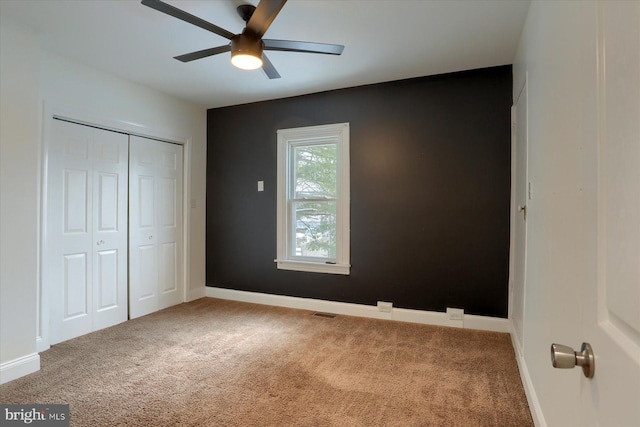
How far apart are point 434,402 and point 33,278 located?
290 centimetres

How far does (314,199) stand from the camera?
12.8ft

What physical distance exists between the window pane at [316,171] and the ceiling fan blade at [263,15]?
73.0 inches

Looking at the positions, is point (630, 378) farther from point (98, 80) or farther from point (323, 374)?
point (98, 80)

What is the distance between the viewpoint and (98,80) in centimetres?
319

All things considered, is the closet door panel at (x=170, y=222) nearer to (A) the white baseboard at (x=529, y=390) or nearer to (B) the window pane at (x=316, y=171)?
(B) the window pane at (x=316, y=171)

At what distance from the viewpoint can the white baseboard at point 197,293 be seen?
14.0 feet

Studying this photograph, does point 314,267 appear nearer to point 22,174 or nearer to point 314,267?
point 314,267

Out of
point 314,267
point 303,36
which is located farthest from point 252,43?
point 314,267

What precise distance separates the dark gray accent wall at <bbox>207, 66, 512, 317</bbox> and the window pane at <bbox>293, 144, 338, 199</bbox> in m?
0.27

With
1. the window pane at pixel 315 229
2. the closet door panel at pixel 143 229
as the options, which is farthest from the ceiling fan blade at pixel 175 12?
the window pane at pixel 315 229

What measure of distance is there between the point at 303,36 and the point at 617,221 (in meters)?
2.59

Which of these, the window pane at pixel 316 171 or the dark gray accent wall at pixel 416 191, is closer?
the dark gray accent wall at pixel 416 191

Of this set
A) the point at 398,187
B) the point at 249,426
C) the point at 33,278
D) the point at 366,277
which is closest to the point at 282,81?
the point at 398,187

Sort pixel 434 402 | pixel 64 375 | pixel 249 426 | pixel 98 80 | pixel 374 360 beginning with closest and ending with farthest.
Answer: pixel 249 426, pixel 434 402, pixel 64 375, pixel 374 360, pixel 98 80
